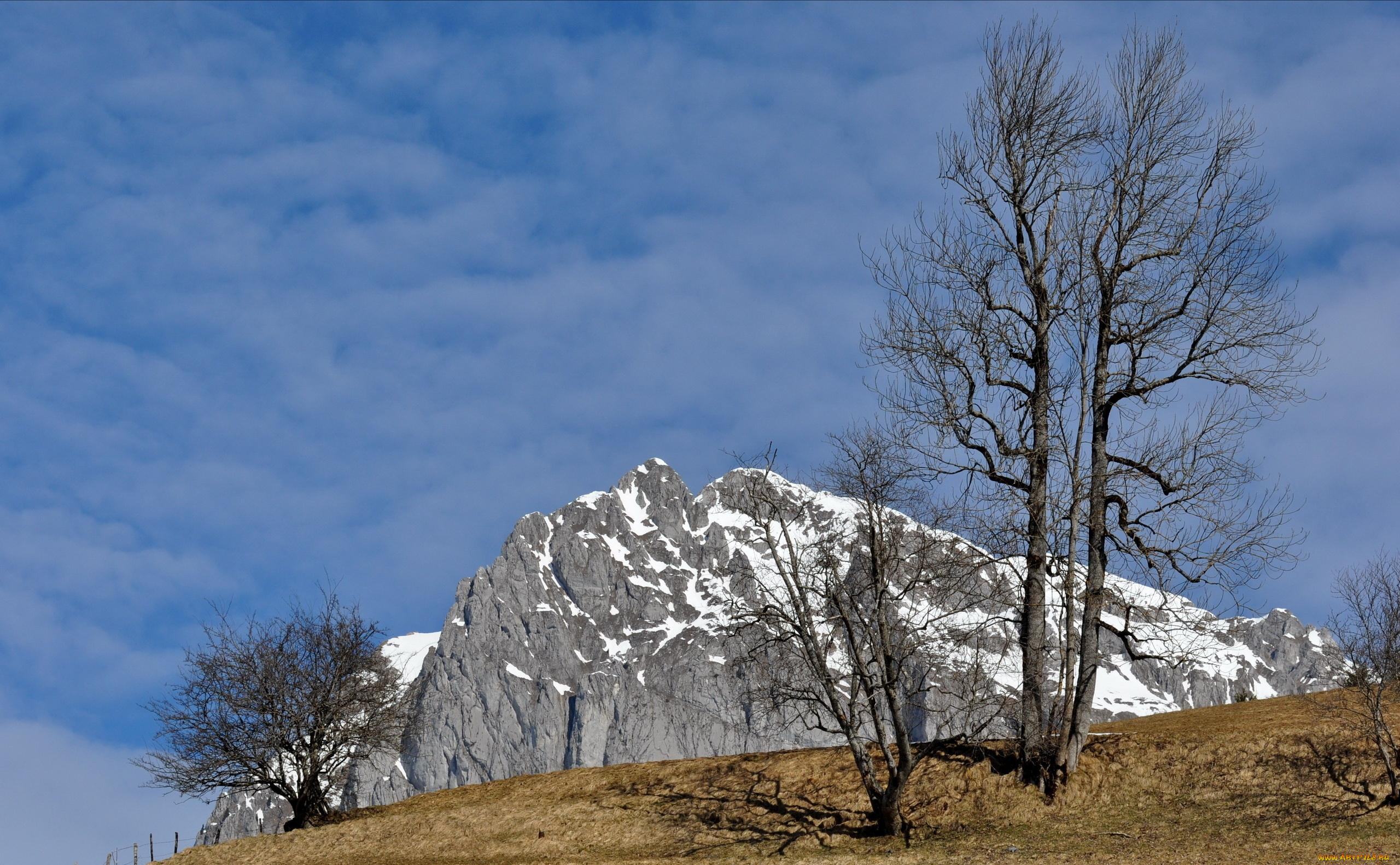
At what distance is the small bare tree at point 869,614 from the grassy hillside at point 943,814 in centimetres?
138

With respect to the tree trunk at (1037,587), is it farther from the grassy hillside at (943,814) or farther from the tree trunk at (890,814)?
the tree trunk at (890,814)

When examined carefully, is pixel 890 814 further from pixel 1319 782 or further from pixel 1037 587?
pixel 1319 782

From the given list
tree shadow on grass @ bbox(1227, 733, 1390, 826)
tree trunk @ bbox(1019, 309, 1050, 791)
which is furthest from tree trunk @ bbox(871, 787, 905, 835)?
tree shadow on grass @ bbox(1227, 733, 1390, 826)

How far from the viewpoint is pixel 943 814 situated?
2762cm

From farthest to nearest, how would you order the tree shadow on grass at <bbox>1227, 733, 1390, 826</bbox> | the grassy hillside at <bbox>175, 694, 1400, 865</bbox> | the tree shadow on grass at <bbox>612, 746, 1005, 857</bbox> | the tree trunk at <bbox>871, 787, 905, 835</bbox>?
1. the tree shadow on grass at <bbox>612, 746, 1005, 857</bbox>
2. the tree trunk at <bbox>871, 787, 905, 835</bbox>
3. the tree shadow on grass at <bbox>1227, 733, 1390, 826</bbox>
4. the grassy hillside at <bbox>175, 694, 1400, 865</bbox>

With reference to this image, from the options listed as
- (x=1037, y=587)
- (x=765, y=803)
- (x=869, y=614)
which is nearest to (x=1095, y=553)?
(x=1037, y=587)

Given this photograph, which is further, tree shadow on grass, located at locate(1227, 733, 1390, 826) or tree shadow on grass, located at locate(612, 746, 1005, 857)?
tree shadow on grass, located at locate(612, 746, 1005, 857)

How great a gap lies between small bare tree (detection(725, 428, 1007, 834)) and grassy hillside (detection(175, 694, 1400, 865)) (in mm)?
1383

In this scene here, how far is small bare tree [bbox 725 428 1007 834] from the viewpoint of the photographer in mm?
26781

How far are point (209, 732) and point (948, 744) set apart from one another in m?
22.5

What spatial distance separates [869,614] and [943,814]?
16.8ft

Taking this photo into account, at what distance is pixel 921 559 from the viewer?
91.9ft

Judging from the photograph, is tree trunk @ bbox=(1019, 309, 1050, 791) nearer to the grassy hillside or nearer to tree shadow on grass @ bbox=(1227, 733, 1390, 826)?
the grassy hillside

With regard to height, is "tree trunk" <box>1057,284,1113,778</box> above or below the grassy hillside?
above
